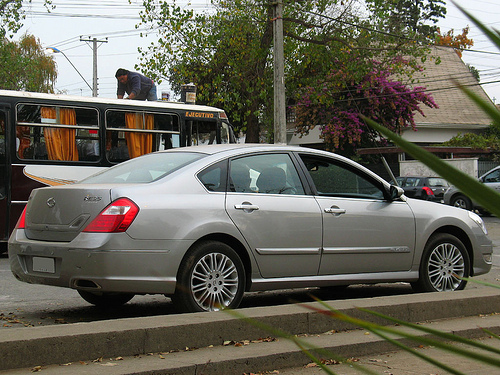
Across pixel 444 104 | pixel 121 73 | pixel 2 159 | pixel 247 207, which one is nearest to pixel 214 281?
pixel 247 207

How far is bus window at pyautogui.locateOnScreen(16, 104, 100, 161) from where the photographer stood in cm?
1289

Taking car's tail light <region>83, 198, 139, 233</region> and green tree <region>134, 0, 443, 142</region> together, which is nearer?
car's tail light <region>83, 198, 139, 233</region>

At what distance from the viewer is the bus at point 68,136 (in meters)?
12.7

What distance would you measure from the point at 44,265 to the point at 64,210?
0.48 m

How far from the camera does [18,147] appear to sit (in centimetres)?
1278

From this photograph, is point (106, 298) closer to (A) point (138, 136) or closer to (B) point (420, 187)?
(A) point (138, 136)

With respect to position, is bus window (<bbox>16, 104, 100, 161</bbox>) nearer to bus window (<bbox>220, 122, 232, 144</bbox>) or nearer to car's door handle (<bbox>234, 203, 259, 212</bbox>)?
bus window (<bbox>220, 122, 232, 144</bbox>)

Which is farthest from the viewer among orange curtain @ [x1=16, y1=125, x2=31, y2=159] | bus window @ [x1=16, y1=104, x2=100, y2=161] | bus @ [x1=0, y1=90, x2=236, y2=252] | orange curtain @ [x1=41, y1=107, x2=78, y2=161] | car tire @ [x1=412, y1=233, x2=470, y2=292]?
orange curtain @ [x1=41, y1=107, x2=78, y2=161]

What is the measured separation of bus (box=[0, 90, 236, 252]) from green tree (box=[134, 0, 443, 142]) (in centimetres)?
1177

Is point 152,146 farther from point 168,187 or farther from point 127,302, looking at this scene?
point 168,187

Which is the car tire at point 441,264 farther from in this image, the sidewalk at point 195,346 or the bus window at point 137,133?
the bus window at point 137,133

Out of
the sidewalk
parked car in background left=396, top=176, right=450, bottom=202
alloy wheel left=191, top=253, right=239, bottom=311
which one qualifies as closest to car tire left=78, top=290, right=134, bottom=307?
alloy wheel left=191, top=253, right=239, bottom=311

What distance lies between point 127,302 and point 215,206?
1.92 m

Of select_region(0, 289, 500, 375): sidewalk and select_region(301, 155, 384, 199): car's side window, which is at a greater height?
select_region(301, 155, 384, 199): car's side window
